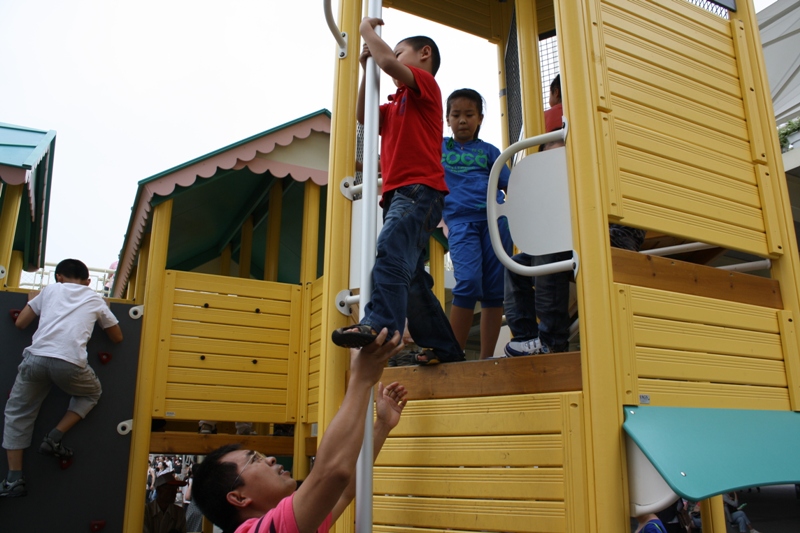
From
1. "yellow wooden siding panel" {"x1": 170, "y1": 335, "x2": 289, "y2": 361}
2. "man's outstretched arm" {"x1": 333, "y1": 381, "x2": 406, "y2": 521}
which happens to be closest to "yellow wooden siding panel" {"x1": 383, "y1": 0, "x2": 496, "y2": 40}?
"man's outstretched arm" {"x1": 333, "y1": 381, "x2": 406, "y2": 521}

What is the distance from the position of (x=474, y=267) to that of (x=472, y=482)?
4.74 ft

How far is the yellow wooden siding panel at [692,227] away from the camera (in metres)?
2.56

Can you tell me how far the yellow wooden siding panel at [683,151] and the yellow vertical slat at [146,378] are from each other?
17.4ft

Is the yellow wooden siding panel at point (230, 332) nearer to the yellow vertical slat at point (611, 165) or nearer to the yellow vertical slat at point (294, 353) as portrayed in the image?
the yellow vertical slat at point (294, 353)

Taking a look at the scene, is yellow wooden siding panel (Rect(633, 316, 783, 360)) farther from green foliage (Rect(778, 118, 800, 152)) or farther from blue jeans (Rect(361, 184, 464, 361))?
green foliage (Rect(778, 118, 800, 152))

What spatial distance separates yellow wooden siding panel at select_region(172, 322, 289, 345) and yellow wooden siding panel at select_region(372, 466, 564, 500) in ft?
14.7

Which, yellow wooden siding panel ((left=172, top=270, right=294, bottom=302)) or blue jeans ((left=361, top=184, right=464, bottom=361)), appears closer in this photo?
blue jeans ((left=361, top=184, right=464, bottom=361))

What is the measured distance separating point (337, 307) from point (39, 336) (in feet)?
13.3

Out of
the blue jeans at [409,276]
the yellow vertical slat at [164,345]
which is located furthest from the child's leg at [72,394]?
the blue jeans at [409,276]

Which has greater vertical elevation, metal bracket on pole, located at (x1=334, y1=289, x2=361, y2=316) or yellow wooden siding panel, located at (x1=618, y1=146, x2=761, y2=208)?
yellow wooden siding panel, located at (x1=618, y1=146, x2=761, y2=208)

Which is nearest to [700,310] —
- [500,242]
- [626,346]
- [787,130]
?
[626,346]

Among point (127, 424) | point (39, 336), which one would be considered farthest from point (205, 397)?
point (39, 336)

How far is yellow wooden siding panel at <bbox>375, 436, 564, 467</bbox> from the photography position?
90.7 inches

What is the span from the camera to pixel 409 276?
101 inches
